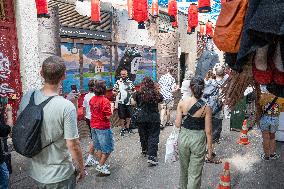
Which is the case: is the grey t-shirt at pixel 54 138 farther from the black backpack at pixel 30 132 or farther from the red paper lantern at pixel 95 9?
the red paper lantern at pixel 95 9

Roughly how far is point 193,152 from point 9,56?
586cm

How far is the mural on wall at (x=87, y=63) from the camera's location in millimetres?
10773

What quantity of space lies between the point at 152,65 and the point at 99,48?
16.2ft

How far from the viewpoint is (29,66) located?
852 cm

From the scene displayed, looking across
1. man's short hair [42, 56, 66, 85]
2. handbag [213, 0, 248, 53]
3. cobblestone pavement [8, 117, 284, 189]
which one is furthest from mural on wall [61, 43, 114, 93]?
handbag [213, 0, 248, 53]

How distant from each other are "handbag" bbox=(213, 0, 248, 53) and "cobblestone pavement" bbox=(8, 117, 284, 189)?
3892 millimetres

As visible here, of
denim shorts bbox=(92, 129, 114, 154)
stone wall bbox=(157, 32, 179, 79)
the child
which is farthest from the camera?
stone wall bbox=(157, 32, 179, 79)

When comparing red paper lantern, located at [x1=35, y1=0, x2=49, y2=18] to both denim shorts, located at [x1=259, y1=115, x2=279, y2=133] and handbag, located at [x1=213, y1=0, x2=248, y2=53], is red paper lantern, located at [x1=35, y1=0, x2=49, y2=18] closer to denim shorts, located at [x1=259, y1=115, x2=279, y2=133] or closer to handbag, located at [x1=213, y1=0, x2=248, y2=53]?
denim shorts, located at [x1=259, y1=115, x2=279, y2=133]

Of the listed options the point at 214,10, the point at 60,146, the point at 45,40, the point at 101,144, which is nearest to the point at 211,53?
the point at 214,10

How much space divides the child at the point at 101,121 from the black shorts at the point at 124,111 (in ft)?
12.3

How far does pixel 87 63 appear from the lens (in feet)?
38.1

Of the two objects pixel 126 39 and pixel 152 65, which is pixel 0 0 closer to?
pixel 126 39

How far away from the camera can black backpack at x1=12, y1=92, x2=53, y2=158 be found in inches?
110

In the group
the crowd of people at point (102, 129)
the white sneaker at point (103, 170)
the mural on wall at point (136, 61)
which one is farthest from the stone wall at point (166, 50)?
the white sneaker at point (103, 170)
